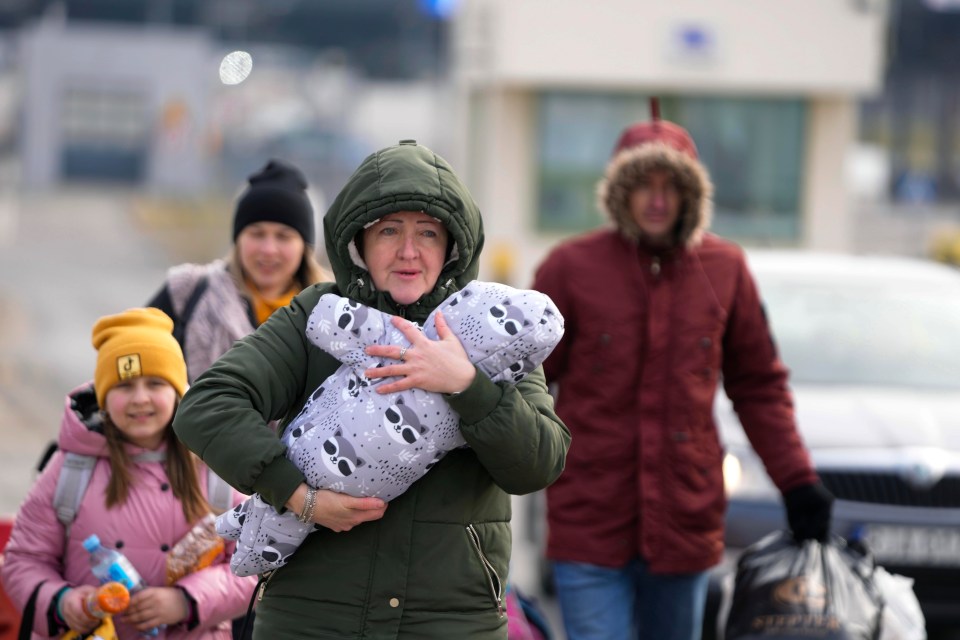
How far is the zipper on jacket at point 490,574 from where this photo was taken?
10.1 ft

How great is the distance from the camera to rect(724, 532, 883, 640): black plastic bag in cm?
445

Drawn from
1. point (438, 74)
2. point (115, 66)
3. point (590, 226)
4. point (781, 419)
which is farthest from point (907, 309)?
point (438, 74)

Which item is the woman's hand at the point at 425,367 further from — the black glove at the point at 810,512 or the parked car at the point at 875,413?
the parked car at the point at 875,413

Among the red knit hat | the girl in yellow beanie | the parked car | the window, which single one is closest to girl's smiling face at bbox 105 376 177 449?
the girl in yellow beanie

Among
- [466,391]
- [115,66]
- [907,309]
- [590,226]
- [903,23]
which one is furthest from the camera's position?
[903,23]

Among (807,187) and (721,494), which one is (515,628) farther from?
(807,187)

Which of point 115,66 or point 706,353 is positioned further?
point 115,66

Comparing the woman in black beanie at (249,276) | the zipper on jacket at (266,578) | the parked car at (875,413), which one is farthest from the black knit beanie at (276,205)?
the parked car at (875,413)

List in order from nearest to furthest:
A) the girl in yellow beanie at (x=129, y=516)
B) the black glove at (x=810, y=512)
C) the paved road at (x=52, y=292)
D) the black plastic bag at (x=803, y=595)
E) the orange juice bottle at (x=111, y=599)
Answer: the orange juice bottle at (x=111, y=599) → the girl in yellow beanie at (x=129, y=516) → the black plastic bag at (x=803, y=595) → the black glove at (x=810, y=512) → the paved road at (x=52, y=292)

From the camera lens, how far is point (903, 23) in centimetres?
5472

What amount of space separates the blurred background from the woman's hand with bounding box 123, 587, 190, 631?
580cm

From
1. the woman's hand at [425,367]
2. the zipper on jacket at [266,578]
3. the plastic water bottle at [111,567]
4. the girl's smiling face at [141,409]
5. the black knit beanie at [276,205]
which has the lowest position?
the plastic water bottle at [111,567]

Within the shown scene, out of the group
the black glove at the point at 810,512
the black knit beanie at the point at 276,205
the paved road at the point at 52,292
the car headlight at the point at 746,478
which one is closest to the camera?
the black glove at the point at 810,512

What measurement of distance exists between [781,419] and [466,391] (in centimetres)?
201
